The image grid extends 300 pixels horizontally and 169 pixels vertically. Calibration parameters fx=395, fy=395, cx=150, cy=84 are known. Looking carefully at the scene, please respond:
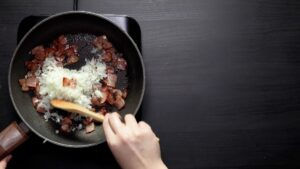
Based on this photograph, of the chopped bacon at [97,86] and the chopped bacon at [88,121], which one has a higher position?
the chopped bacon at [97,86]

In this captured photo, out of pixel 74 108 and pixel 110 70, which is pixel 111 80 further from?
pixel 74 108

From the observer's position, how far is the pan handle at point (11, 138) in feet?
3.00

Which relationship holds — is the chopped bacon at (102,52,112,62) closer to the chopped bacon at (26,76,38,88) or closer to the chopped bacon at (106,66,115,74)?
the chopped bacon at (106,66,115,74)

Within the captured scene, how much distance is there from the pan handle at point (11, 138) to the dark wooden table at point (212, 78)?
0.10 m

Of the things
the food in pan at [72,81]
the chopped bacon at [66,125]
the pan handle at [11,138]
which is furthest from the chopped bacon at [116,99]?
the pan handle at [11,138]

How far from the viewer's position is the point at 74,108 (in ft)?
3.10

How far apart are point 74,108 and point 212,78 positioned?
39 centimetres

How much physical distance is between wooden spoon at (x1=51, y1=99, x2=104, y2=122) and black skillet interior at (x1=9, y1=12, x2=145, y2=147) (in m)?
0.07

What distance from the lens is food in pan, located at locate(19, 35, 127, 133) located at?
0.99 meters

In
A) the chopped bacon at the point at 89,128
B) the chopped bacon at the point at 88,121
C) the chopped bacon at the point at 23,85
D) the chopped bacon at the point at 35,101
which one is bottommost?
the chopped bacon at the point at 89,128

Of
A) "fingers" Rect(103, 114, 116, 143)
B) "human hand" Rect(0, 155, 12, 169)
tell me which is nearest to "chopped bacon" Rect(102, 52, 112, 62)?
"fingers" Rect(103, 114, 116, 143)

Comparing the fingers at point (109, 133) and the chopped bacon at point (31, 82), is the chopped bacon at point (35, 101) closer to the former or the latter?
the chopped bacon at point (31, 82)

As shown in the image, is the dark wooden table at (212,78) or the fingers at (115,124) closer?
the fingers at (115,124)

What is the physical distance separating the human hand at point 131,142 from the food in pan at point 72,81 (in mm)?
124
